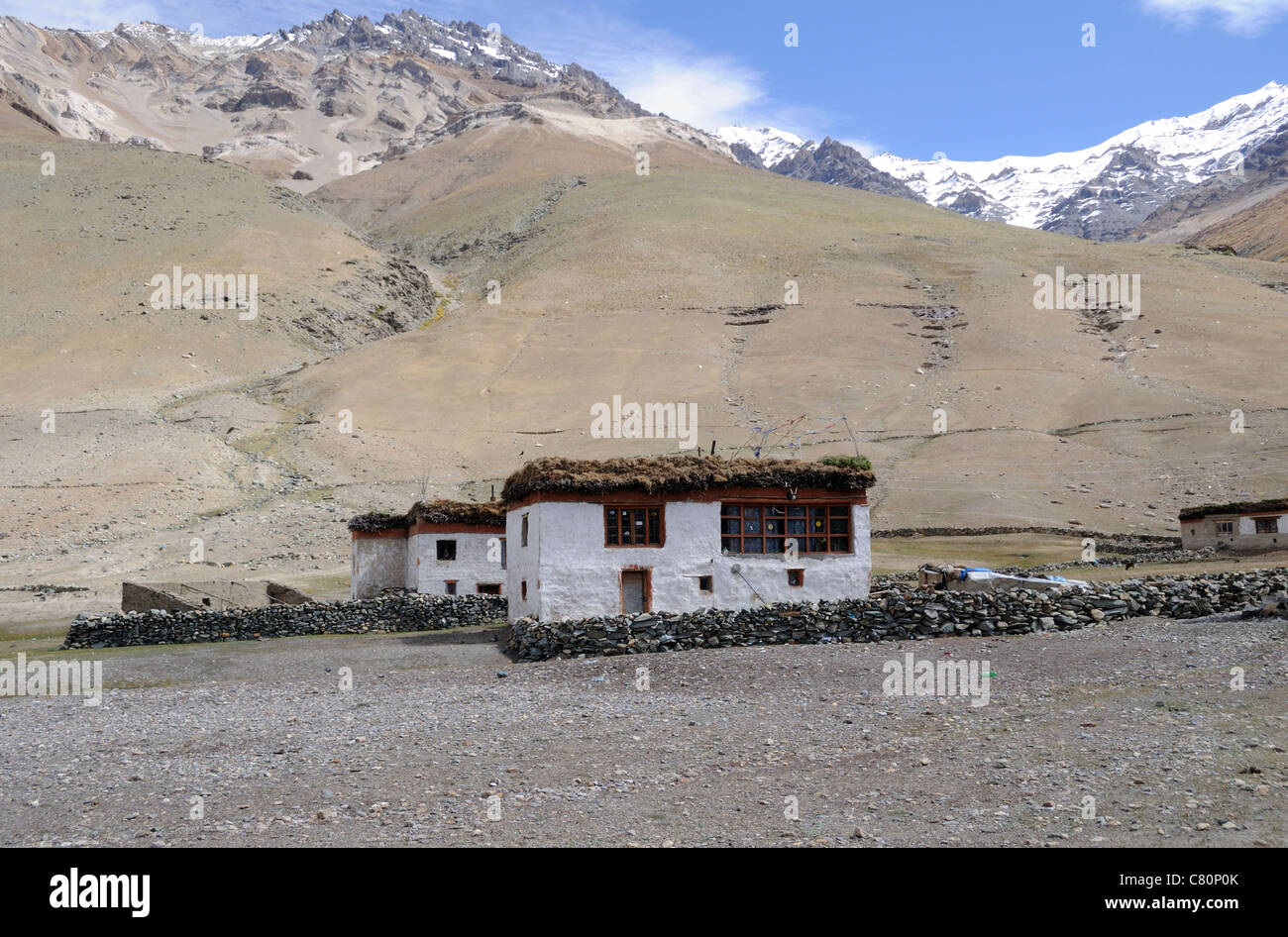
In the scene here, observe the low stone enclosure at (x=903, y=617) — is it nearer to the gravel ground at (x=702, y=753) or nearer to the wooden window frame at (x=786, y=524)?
the gravel ground at (x=702, y=753)

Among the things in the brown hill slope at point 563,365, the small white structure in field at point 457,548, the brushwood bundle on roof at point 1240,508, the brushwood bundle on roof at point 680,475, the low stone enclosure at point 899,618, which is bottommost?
the low stone enclosure at point 899,618

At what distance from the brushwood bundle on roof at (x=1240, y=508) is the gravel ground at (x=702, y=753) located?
2235 centimetres

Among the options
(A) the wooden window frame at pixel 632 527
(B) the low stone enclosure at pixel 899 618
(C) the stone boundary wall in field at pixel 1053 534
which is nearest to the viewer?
(B) the low stone enclosure at pixel 899 618

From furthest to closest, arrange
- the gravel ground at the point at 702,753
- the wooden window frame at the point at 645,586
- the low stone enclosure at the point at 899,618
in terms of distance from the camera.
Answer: the wooden window frame at the point at 645,586, the low stone enclosure at the point at 899,618, the gravel ground at the point at 702,753

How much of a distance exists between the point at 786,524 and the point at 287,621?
50.4ft

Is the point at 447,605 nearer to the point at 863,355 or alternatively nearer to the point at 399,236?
the point at 863,355

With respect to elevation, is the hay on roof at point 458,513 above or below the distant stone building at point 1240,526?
above

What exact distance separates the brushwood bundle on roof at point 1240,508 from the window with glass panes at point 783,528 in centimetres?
2329

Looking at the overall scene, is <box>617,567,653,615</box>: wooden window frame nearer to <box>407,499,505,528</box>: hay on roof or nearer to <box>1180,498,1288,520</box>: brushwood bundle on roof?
<box>407,499,505,528</box>: hay on roof

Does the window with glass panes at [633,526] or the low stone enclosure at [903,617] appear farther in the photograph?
the window with glass panes at [633,526]

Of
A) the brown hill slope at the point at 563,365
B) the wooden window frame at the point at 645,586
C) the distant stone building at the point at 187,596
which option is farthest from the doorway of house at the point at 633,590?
the brown hill slope at the point at 563,365

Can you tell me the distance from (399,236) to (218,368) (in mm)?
79768

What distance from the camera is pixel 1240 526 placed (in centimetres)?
4088

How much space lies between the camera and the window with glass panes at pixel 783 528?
25.5 m
